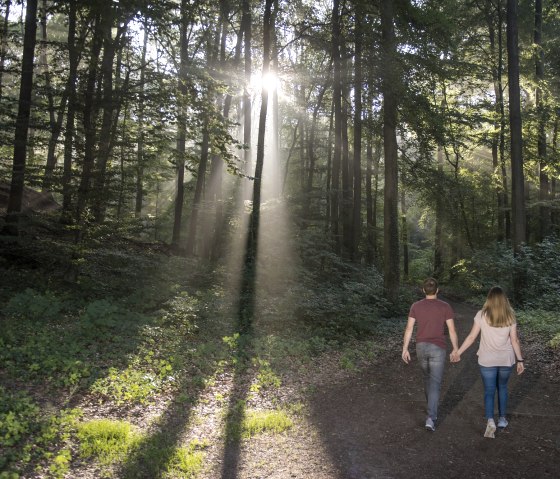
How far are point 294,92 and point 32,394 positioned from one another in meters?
28.0

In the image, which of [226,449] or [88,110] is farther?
[88,110]

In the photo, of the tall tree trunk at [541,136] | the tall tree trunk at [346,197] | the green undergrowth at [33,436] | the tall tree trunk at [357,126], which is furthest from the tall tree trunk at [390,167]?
the green undergrowth at [33,436]

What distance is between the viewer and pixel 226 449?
5703 mm

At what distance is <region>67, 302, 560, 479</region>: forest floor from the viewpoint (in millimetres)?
5137

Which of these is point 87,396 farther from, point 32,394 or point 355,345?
point 355,345

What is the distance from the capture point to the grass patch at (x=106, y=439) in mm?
5012

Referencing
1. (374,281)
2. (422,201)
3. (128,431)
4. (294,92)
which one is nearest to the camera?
(128,431)

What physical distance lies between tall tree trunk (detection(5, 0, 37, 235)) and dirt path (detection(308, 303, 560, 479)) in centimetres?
961

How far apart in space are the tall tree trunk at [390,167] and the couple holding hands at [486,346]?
909cm

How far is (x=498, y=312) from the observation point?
5.84m

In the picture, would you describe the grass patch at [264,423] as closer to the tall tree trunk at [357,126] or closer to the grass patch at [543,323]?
the grass patch at [543,323]

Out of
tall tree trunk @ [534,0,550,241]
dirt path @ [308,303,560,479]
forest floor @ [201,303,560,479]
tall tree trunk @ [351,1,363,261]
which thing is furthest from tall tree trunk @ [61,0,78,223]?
tall tree trunk @ [534,0,550,241]

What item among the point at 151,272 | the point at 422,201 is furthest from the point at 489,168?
the point at 151,272

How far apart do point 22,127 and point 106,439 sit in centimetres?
969
